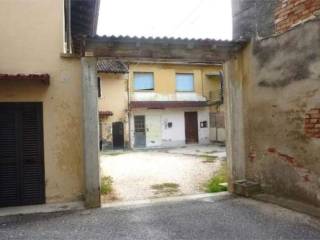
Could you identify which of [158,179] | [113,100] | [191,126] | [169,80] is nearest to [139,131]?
[113,100]

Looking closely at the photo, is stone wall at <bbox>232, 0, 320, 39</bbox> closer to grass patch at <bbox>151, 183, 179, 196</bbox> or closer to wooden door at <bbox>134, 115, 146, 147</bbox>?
grass patch at <bbox>151, 183, 179, 196</bbox>

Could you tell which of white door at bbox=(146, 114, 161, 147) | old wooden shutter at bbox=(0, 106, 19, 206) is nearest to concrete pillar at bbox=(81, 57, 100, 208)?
old wooden shutter at bbox=(0, 106, 19, 206)

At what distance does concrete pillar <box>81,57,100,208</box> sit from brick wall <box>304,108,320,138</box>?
3.89 metres

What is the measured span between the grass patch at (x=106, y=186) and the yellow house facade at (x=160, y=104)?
43.7ft

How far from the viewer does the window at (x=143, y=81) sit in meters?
26.1

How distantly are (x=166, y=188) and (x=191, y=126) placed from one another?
18323mm

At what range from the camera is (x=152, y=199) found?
8.01m

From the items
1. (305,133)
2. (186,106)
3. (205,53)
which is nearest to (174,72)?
(186,106)

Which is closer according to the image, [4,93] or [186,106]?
[4,93]

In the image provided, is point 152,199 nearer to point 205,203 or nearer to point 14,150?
point 205,203

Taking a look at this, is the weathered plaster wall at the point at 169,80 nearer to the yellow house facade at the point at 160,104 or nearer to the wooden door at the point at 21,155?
the yellow house facade at the point at 160,104

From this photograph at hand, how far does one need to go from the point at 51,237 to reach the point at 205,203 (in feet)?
10.4

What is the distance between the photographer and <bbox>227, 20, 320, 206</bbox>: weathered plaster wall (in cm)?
607

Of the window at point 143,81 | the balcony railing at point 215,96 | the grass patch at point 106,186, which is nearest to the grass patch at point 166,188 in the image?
the grass patch at point 106,186
